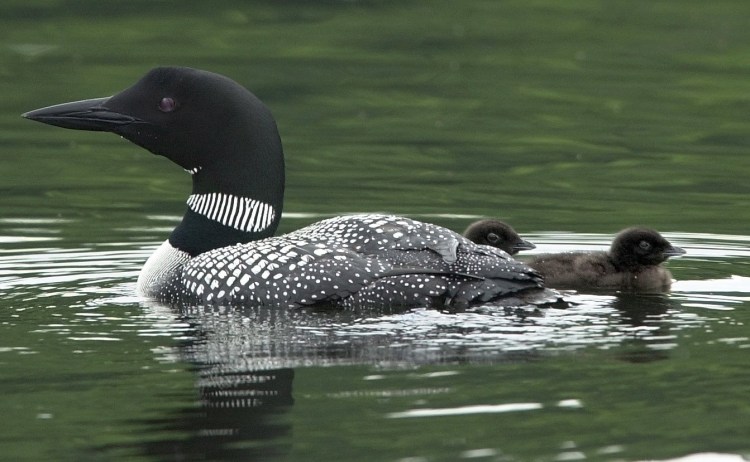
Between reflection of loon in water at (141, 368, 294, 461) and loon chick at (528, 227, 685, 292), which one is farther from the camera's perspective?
loon chick at (528, 227, 685, 292)

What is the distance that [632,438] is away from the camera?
5.02m

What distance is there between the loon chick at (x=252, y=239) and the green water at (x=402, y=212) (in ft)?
0.62

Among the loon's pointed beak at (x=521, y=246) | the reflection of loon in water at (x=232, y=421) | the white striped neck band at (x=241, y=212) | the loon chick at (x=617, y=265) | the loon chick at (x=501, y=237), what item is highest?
the white striped neck band at (x=241, y=212)

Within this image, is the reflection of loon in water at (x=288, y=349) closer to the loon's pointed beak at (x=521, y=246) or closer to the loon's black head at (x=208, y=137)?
the loon's black head at (x=208, y=137)

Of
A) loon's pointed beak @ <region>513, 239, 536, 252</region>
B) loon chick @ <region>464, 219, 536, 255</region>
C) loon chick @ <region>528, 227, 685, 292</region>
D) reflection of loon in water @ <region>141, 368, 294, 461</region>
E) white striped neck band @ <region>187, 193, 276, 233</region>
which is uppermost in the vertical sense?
white striped neck band @ <region>187, 193, 276, 233</region>

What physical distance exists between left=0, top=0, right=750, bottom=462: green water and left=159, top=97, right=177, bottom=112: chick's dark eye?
88cm

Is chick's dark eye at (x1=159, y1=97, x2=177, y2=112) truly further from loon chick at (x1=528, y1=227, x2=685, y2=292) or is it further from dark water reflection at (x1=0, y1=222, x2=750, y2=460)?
loon chick at (x1=528, y1=227, x2=685, y2=292)

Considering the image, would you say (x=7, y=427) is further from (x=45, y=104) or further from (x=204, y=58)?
(x=204, y=58)

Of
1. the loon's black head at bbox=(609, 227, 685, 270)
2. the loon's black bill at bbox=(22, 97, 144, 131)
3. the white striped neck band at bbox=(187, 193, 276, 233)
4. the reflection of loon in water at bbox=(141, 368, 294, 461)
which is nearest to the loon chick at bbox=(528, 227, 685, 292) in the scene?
A: the loon's black head at bbox=(609, 227, 685, 270)

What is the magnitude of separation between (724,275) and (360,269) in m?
1.95

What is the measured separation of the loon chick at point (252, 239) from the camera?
687 cm

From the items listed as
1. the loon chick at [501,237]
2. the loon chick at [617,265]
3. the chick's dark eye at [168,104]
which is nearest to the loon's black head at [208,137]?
the chick's dark eye at [168,104]

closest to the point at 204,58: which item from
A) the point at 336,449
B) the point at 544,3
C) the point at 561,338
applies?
the point at 544,3

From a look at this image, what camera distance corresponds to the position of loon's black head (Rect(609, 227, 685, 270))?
313 inches
